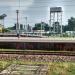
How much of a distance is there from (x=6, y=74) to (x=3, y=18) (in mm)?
116707

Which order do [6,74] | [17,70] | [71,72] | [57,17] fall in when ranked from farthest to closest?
[57,17]
[71,72]
[17,70]
[6,74]

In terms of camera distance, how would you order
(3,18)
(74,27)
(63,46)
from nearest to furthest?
(63,46)
(3,18)
(74,27)

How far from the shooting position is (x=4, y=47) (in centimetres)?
3628

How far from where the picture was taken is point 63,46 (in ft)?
115

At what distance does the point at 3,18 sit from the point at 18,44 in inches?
3640

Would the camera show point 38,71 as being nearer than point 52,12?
Yes

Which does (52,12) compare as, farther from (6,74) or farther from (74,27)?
(6,74)

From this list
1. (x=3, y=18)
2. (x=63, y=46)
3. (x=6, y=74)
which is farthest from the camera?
(x=3, y=18)

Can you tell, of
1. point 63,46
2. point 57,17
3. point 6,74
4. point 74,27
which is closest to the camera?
point 6,74

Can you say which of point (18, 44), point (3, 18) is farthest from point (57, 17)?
point (18, 44)

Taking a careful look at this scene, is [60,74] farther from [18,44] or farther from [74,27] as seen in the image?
[74,27]

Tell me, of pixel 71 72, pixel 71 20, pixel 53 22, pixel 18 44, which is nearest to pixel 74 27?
pixel 71 20

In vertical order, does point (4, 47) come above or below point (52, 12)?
below

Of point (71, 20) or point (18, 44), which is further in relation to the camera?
point (71, 20)
